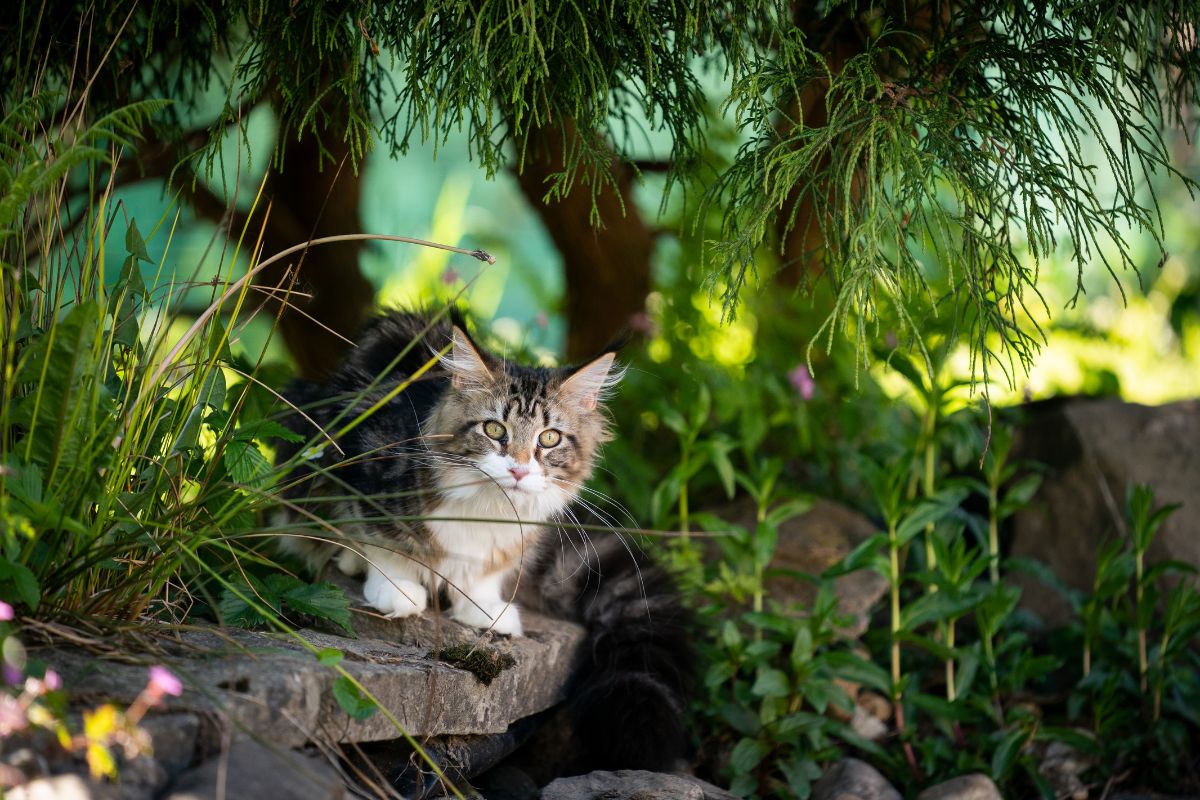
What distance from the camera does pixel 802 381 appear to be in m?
4.21

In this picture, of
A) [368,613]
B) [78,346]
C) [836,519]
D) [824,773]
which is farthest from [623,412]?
[78,346]

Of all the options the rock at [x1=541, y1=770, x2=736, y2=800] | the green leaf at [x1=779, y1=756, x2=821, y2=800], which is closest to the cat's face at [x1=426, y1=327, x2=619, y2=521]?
the rock at [x1=541, y1=770, x2=736, y2=800]

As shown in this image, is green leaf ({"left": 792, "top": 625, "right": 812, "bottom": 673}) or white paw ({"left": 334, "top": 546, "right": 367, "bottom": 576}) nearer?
white paw ({"left": 334, "top": 546, "right": 367, "bottom": 576})

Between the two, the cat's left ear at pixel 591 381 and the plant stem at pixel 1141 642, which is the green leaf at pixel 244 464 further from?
the plant stem at pixel 1141 642

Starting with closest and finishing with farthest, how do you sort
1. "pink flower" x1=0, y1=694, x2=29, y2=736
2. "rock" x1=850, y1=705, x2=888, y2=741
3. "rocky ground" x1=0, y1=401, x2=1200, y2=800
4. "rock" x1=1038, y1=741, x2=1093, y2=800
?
"pink flower" x1=0, y1=694, x2=29, y2=736 → "rocky ground" x1=0, y1=401, x2=1200, y2=800 → "rock" x1=1038, y1=741, x2=1093, y2=800 → "rock" x1=850, y1=705, x2=888, y2=741

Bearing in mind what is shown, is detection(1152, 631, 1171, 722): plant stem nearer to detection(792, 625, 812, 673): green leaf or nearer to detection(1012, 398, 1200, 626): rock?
detection(1012, 398, 1200, 626): rock

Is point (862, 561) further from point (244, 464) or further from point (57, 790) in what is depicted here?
point (57, 790)

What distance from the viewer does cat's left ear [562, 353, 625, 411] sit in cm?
310

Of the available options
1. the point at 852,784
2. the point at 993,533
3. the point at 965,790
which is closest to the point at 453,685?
the point at 852,784

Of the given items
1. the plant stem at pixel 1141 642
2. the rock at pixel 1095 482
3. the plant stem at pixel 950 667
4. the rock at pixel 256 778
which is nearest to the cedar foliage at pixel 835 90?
the plant stem at pixel 950 667

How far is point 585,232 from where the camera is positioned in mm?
4703

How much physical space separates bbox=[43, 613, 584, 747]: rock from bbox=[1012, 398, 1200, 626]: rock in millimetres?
2109

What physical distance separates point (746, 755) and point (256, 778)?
187 cm

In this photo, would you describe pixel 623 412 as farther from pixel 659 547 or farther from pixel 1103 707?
pixel 1103 707
